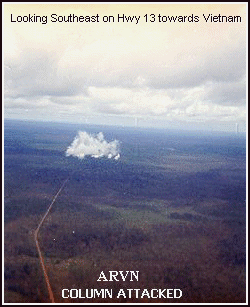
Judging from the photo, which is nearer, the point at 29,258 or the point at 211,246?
the point at 29,258

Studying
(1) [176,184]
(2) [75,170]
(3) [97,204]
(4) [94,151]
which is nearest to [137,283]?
(3) [97,204]

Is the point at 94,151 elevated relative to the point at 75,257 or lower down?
elevated

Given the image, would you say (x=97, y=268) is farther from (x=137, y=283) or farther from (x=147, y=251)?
(x=147, y=251)

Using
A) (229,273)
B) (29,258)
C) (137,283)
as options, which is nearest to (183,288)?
(137,283)

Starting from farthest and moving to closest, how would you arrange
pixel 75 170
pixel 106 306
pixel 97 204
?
pixel 75 170, pixel 97 204, pixel 106 306

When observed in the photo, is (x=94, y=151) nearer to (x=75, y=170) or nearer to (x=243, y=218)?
(x=75, y=170)

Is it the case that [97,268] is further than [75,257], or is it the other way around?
[75,257]

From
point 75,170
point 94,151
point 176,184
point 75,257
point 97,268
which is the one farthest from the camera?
point 94,151

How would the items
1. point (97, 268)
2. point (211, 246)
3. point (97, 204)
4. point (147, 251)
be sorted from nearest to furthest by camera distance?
point (97, 268) → point (147, 251) → point (211, 246) → point (97, 204)

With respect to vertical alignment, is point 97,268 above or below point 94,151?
below

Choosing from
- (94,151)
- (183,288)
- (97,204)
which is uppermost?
(94,151)
